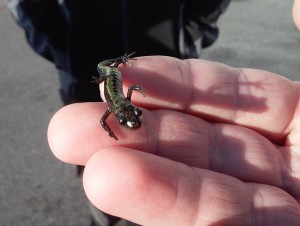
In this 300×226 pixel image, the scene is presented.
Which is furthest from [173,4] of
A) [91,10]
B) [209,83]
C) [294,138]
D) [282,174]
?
[282,174]

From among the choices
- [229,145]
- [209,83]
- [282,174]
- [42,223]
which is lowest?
[42,223]

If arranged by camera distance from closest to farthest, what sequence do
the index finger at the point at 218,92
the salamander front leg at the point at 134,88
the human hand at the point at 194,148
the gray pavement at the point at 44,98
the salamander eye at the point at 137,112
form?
the human hand at the point at 194,148 < the salamander eye at the point at 137,112 < the salamander front leg at the point at 134,88 < the index finger at the point at 218,92 < the gray pavement at the point at 44,98

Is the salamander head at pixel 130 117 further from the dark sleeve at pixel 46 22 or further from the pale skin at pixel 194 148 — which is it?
the dark sleeve at pixel 46 22

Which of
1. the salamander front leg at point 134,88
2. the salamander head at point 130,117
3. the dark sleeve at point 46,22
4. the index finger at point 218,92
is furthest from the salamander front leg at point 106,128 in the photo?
the dark sleeve at point 46,22

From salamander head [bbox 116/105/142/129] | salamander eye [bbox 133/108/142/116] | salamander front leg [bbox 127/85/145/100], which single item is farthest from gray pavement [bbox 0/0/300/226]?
salamander eye [bbox 133/108/142/116]

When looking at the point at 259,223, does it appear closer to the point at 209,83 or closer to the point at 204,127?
the point at 204,127

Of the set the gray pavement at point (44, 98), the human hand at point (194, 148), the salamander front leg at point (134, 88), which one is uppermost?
the salamander front leg at point (134, 88)

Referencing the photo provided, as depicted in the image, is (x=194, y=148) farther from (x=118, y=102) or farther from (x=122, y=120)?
(x=118, y=102)
